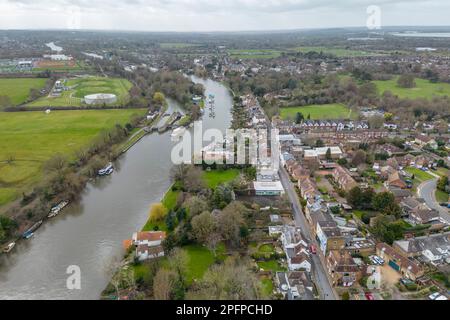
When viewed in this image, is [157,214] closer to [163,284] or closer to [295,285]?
[163,284]

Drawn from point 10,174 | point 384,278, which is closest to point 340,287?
point 384,278

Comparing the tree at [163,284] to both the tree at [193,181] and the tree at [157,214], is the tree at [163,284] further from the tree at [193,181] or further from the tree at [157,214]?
the tree at [193,181]

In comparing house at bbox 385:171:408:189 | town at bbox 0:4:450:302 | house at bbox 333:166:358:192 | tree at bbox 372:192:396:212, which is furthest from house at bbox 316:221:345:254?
house at bbox 385:171:408:189

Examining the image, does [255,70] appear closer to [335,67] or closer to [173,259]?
[335,67]

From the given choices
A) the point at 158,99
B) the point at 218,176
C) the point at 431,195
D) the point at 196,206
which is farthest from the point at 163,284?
the point at 158,99

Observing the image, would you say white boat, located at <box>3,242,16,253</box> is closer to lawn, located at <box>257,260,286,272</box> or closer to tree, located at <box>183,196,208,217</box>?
tree, located at <box>183,196,208,217</box>
